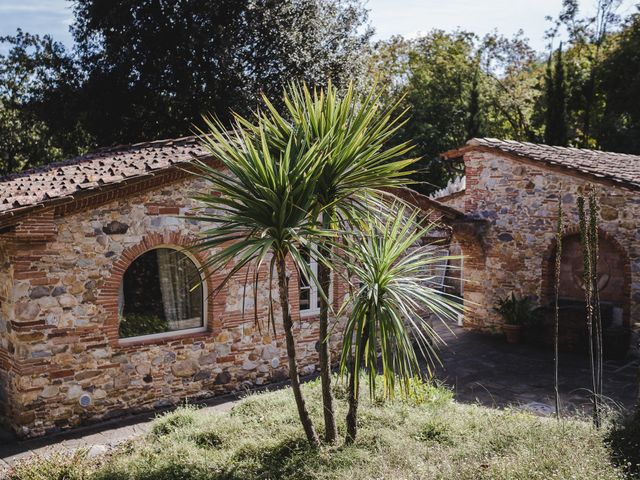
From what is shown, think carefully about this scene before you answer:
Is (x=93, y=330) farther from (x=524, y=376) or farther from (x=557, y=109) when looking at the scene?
(x=557, y=109)

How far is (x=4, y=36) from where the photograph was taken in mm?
19609

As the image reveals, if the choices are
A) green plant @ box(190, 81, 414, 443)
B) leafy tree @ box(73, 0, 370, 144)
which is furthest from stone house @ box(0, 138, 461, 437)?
leafy tree @ box(73, 0, 370, 144)

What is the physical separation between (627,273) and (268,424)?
8.06 metres

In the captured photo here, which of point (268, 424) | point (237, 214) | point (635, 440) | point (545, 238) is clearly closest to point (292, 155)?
point (237, 214)

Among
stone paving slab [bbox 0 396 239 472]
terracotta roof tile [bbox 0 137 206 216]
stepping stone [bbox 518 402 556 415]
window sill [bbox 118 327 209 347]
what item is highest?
terracotta roof tile [bbox 0 137 206 216]

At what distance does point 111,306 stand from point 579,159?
10.3 meters

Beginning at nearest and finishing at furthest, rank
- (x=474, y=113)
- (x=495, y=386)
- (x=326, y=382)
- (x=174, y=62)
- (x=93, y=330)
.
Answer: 1. (x=326, y=382)
2. (x=93, y=330)
3. (x=495, y=386)
4. (x=174, y=62)
5. (x=474, y=113)

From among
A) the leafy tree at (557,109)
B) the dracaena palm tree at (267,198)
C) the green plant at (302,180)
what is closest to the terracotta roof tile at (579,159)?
the green plant at (302,180)

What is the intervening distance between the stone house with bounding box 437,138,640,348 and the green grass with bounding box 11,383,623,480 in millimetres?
4666

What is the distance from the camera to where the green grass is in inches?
185

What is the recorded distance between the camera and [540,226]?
39.6 feet

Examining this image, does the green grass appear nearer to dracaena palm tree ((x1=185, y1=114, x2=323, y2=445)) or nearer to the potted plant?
dracaena palm tree ((x1=185, y1=114, x2=323, y2=445))

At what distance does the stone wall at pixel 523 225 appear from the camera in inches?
425

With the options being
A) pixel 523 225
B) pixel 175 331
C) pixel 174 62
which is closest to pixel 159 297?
pixel 175 331
